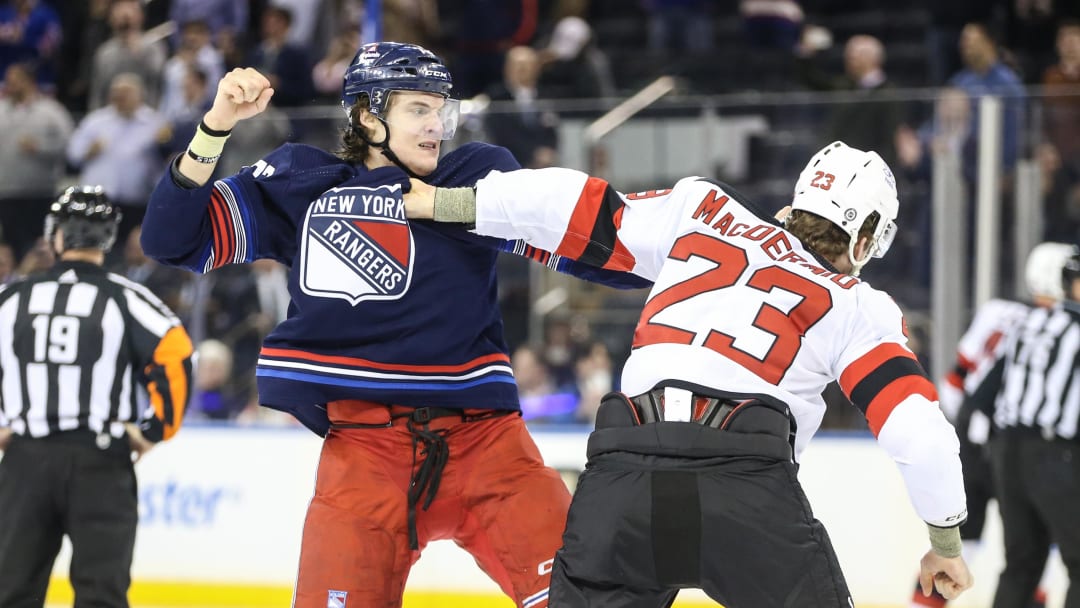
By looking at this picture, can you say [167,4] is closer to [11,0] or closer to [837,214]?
[11,0]

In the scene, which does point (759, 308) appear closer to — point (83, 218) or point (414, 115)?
point (414, 115)

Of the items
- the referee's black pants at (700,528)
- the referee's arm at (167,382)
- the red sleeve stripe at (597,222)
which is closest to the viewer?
the referee's black pants at (700,528)

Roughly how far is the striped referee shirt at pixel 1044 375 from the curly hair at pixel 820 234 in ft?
9.53

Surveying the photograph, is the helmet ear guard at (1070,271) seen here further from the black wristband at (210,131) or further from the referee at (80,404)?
the black wristband at (210,131)

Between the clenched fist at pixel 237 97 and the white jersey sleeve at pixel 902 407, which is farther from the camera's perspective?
the clenched fist at pixel 237 97

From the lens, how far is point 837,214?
295 centimetres

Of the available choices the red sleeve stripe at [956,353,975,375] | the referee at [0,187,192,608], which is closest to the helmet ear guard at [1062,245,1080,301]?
the red sleeve stripe at [956,353,975,375]

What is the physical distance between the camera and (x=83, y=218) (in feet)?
15.4

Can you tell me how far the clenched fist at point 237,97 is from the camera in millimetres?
3123

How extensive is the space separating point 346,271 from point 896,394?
48.6 inches

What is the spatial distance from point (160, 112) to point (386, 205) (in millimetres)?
6204

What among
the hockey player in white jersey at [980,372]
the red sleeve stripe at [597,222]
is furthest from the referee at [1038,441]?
the red sleeve stripe at [597,222]

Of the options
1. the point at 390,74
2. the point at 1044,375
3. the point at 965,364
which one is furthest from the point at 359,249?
the point at 965,364

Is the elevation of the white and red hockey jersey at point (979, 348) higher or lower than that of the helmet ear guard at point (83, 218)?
lower
